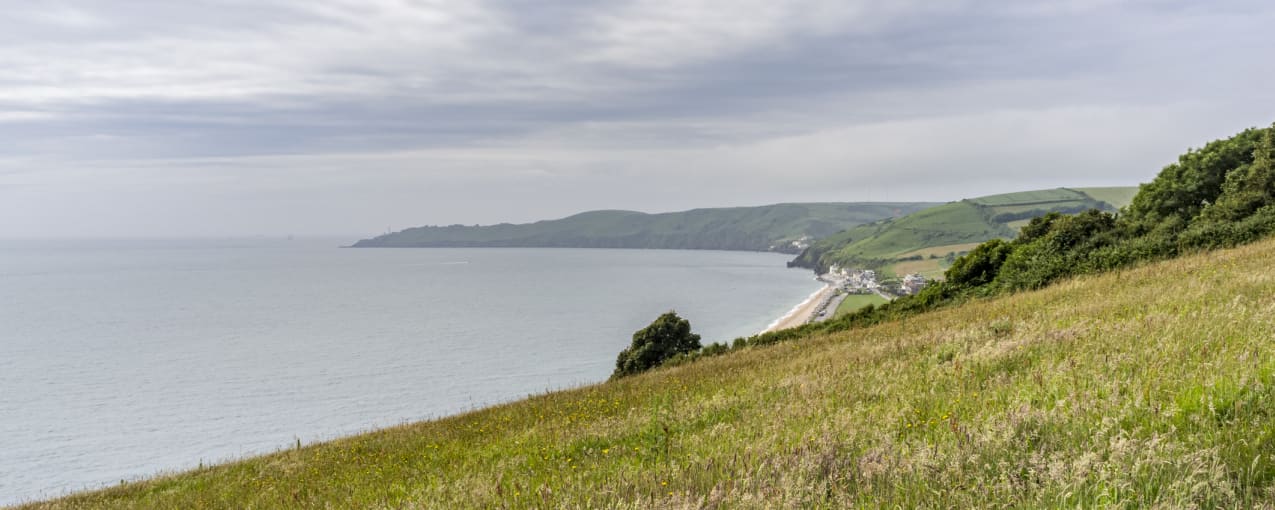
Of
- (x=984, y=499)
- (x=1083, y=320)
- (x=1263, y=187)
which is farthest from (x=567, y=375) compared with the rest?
(x=984, y=499)

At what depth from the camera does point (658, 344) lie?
53.4 metres

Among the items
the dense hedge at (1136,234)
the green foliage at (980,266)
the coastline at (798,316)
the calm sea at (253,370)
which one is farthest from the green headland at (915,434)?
the coastline at (798,316)

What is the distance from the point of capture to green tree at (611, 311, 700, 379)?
52594 millimetres

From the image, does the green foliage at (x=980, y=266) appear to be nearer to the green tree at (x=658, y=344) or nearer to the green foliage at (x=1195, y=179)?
the green foliage at (x=1195, y=179)

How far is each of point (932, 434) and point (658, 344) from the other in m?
47.7

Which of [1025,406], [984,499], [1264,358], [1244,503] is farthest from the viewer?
[1264,358]

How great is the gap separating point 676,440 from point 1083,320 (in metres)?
8.59

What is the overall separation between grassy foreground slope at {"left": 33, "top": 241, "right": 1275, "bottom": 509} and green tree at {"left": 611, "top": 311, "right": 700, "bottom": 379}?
37451 mm

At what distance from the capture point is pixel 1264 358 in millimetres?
6258

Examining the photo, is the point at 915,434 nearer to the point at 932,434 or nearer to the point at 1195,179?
the point at 932,434

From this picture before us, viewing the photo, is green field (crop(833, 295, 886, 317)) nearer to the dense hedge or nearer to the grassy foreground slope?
the dense hedge

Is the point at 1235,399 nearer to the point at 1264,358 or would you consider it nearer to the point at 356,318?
the point at 1264,358

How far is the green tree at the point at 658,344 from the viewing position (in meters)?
52.6

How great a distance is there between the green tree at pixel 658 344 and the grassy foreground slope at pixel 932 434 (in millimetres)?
37451
